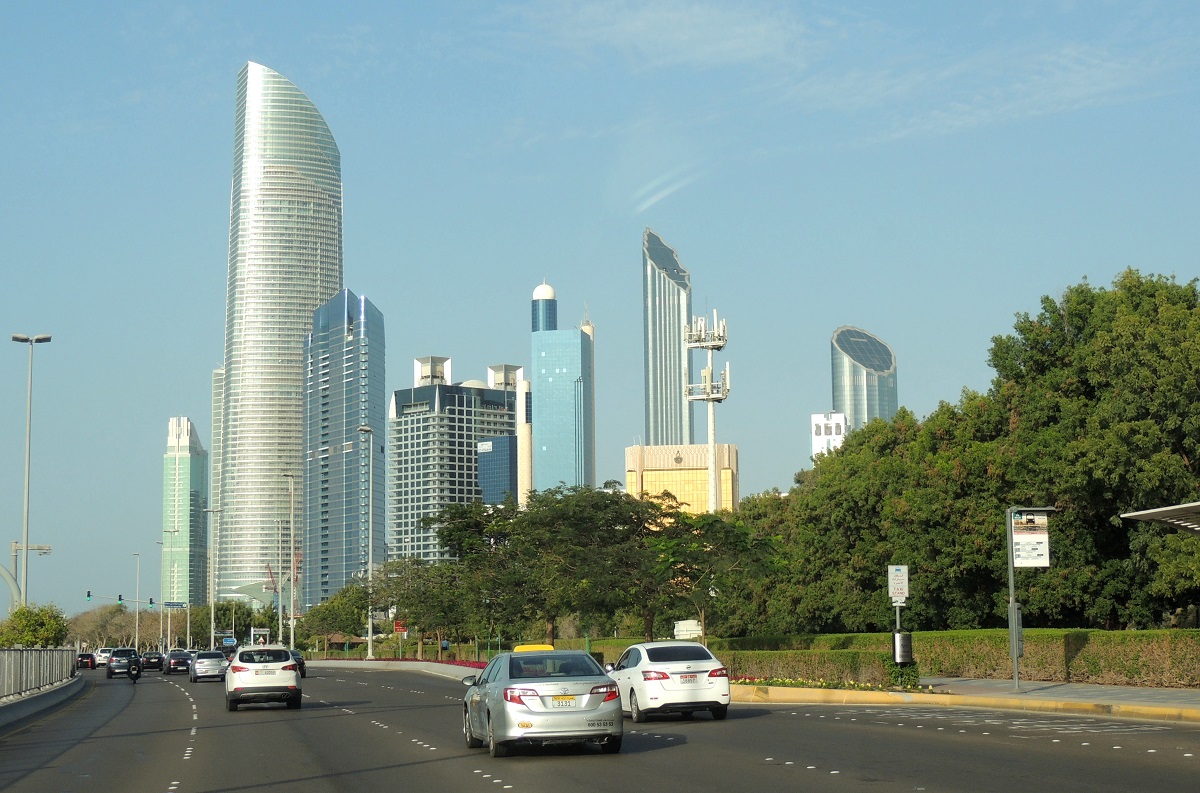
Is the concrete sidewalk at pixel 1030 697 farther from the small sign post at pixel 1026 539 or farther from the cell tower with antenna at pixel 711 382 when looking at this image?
the cell tower with antenna at pixel 711 382

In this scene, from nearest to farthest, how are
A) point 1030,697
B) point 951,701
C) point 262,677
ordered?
point 1030,697 < point 951,701 < point 262,677

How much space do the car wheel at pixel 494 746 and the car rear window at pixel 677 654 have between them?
7789 millimetres

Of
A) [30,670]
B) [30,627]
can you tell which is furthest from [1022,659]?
[30,627]

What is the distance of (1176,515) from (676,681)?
991 cm

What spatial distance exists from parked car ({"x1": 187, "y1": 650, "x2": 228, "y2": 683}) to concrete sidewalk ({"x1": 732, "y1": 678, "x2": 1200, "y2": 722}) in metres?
31.8

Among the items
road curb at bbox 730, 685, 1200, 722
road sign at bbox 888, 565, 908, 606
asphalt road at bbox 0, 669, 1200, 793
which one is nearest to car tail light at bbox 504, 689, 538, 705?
asphalt road at bbox 0, 669, 1200, 793

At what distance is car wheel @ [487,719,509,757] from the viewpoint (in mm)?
18328

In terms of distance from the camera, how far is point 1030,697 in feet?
91.8

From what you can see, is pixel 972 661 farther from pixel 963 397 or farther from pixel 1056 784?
pixel 1056 784

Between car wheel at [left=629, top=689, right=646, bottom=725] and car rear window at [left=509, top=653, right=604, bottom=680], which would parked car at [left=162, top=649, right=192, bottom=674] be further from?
car rear window at [left=509, top=653, right=604, bottom=680]

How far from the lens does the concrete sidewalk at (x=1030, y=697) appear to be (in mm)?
24328

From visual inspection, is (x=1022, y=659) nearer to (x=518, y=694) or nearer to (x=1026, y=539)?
(x=1026, y=539)

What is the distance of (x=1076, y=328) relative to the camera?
44281mm

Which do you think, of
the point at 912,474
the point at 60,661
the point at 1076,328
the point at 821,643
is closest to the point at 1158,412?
the point at 1076,328
